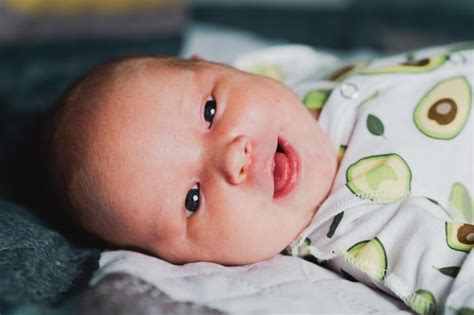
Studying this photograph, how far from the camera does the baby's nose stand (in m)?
0.77

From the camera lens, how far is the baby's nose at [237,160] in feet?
2.51

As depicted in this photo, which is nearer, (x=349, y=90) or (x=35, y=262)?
(x=35, y=262)

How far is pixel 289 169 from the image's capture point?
0.83m

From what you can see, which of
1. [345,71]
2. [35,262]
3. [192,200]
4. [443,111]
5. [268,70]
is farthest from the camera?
[268,70]

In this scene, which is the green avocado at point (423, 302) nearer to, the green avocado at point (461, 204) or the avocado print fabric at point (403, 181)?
the avocado print fabric at point (403, 181)

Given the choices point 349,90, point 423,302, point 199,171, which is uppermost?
point 349,90

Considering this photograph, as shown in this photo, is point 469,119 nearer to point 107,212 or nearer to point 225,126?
point 225,126

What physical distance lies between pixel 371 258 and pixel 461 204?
0.18 m

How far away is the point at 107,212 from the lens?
807 millimetres

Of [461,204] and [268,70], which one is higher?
[268,70]

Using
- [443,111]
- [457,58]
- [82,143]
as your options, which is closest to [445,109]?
[443,111]

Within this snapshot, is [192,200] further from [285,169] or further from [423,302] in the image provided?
[423,302]

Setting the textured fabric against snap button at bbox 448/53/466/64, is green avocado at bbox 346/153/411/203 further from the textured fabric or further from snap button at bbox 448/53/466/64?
the textured fabric

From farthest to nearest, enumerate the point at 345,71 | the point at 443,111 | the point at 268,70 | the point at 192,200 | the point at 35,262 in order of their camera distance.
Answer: the point at 268,70
the point at 345,71
the point at 443,111
the point at 192,200
the point at 35,262
